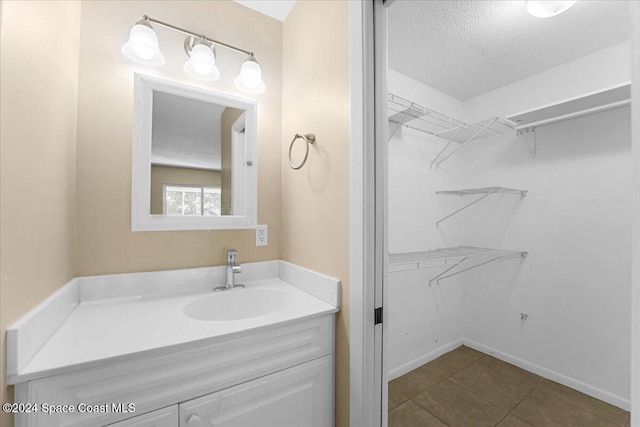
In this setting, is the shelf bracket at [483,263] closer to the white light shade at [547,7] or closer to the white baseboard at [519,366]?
the white baseboard at [519,366]

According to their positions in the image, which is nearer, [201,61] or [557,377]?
[201,61]

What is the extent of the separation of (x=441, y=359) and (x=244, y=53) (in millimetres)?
2626

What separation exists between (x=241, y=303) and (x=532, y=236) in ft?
6.95

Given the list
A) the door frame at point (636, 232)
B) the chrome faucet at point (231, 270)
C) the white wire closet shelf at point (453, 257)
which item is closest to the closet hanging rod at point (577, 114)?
the white wire closet shelf at point (453, 257)

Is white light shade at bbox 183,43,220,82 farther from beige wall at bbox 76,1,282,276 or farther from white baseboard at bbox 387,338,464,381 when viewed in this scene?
white baseboard at bbox 387,338,464,381

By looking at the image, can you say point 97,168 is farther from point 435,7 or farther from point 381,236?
point 435,7

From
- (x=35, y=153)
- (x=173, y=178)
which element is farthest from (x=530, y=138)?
(x=35, y=153)

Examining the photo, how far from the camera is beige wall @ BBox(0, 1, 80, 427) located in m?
0.62

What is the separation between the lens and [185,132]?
4.29ft

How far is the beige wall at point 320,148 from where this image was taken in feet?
3.40

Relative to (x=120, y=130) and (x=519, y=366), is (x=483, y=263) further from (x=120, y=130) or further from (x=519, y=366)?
(x=120, y=130)

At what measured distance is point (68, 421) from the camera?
2.18ft

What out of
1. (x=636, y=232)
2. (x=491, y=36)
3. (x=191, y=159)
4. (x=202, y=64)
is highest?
(x=491, y=36)

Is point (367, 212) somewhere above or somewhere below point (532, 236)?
above
